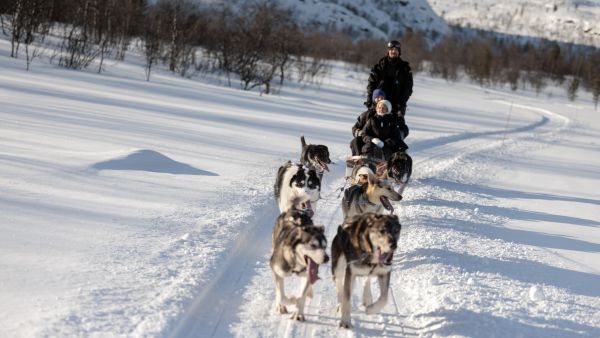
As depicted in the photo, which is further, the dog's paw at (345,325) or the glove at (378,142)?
the glove at (378,142)

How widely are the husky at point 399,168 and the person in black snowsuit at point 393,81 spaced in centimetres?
141

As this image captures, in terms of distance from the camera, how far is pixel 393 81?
393 inches

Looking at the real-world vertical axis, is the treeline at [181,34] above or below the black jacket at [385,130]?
A: above

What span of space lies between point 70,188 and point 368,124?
14.6ft

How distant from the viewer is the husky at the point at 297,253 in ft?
13.8

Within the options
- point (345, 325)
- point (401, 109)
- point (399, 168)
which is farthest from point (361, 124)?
point (345, 325)

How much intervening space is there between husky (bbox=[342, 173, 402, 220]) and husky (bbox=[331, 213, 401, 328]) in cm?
163

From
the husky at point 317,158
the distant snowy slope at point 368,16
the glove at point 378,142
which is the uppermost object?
the distant snowy slope at point 368,16

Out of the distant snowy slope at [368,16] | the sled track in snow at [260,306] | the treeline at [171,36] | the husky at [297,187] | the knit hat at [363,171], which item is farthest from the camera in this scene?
the distant snowy slope at [368,16]

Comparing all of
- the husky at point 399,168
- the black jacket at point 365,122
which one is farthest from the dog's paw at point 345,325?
the black jacket at point 365,122

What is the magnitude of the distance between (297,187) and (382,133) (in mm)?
3323

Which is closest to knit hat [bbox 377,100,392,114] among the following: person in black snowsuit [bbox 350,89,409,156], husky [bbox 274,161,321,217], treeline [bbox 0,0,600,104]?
person in black snowsuit [bbox 350,89,409,156]

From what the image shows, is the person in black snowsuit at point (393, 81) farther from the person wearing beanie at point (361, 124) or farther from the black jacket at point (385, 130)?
the black jacket at point (385, 130)

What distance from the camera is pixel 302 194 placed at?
20.8 feet
